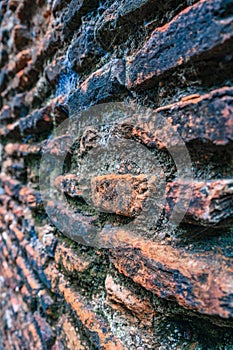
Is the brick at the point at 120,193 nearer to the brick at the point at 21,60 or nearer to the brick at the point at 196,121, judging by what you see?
the brick at the point at 196,121

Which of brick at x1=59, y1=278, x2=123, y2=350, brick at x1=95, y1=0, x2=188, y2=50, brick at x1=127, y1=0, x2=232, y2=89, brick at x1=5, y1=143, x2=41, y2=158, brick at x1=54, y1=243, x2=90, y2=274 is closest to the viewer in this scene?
brick at x1=127, y1=0, x2=232, y2=89

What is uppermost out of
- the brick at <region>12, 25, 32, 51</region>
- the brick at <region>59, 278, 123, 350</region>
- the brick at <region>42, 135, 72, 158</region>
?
the brick at <region>12, 25, 32, 51</region>

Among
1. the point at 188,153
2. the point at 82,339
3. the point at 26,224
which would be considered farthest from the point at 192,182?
the point at 26,224

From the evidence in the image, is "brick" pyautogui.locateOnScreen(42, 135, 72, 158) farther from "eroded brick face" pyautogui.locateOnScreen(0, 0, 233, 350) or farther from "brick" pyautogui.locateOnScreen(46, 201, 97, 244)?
"brick" pyautogui.locateOnScreen(46, 201, 97, 244)

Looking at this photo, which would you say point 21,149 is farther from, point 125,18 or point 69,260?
point 125,18

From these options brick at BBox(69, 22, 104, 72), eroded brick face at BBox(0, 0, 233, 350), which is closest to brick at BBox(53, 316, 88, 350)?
eroded brick face at BBox(0, 0, 233, 350)

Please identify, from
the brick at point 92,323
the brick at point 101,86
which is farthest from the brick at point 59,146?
the brick at point 92,323

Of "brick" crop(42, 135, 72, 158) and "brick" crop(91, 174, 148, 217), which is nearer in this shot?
"brick" crop(91, 174, 148, 217)
